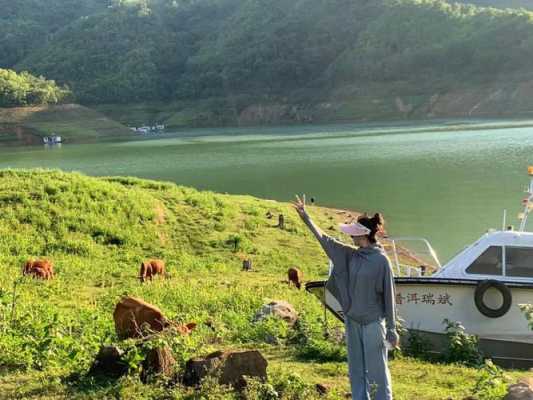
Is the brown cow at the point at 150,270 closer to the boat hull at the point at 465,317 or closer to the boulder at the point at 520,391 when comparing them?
the boat hull at the point at 465,317

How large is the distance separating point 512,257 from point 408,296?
1.61 m

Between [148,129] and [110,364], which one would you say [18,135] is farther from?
[110,364]

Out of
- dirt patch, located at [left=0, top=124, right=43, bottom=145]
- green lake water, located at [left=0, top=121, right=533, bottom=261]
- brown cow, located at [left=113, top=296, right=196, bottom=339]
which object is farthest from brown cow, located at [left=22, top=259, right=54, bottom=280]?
dirt patch, located at [left=0, top=124, right=43, bottom=145]

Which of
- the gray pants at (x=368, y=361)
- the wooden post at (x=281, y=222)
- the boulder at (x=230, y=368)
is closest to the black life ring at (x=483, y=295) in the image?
the gray pants at (x=368, y=361)

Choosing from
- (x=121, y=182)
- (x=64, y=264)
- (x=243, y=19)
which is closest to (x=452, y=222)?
(x=121, y=182)

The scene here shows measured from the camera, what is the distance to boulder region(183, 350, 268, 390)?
17.3ft

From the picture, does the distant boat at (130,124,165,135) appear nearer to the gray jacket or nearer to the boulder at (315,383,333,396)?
the boulder at (315,383,333,396)

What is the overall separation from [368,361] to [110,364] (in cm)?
237

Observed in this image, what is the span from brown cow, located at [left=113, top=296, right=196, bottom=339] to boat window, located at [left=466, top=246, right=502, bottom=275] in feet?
13.6

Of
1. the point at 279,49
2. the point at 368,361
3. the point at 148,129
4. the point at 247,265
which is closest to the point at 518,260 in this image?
the point at 368,361

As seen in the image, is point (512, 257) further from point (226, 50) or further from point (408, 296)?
point (226, 50)

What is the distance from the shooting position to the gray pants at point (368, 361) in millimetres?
4730

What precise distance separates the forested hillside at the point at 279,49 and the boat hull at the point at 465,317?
9949 centimetres

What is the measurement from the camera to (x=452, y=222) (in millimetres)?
25328
